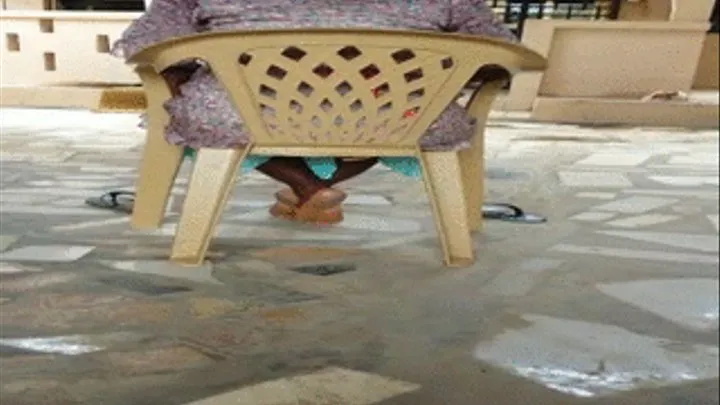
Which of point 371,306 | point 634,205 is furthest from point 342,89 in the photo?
point 634,205

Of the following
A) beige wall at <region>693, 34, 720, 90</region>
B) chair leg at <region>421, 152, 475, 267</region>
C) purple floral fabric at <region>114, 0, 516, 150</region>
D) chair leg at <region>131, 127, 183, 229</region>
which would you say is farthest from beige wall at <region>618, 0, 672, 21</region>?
chair leg at <region>131, 127, 183, 229</region>

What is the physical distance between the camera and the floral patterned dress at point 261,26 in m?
1.66

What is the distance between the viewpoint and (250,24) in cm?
179

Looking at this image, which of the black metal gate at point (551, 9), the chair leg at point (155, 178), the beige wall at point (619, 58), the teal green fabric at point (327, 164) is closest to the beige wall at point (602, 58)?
the beige wall at point (619, 58)

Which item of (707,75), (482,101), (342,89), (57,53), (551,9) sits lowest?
(57,53)

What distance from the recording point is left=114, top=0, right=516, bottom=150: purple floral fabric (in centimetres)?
166

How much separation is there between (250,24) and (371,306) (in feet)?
2.44

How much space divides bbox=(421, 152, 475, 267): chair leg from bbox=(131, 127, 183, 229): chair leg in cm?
63

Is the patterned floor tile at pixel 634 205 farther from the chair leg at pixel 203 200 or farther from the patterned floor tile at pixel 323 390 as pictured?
the patterned floor tile at pixel 323 390

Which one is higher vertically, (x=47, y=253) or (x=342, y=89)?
(x=342, y=89)

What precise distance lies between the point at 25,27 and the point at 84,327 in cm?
503

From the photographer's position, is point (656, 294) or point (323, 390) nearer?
point (323, 390)

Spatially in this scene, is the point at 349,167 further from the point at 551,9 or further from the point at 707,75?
the point at 551,9

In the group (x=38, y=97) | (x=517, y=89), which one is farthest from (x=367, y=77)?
(x=38, y=97)
